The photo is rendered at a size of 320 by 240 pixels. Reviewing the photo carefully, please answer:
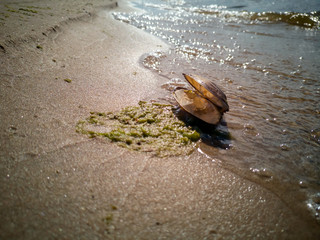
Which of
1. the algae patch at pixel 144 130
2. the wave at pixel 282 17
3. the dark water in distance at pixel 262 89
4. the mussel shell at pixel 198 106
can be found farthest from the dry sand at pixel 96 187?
the wave at pixel 282 17

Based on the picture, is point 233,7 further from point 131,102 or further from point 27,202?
point 27,202

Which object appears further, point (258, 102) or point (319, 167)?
point (258, 102)

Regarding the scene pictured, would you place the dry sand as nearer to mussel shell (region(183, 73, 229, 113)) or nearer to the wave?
mussel shell (region(183, 73, 229, 113))

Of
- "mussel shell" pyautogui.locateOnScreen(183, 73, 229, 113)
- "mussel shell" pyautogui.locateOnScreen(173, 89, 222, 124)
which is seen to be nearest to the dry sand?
"mussel shell" pyautogui.locateOnScreen(173, 89, 222, 124)

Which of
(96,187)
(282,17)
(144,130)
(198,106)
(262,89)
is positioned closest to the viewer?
(96,187)

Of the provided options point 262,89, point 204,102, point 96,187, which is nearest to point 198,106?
point 204,102

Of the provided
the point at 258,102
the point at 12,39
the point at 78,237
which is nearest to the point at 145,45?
the point at 12,39

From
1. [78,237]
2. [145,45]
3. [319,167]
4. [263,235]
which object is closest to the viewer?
[78,237]

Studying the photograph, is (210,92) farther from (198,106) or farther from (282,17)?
(282,17)
